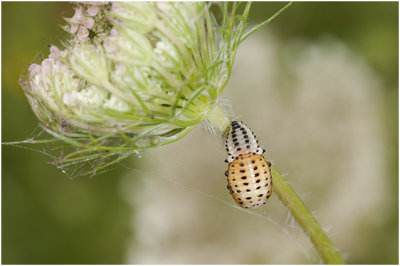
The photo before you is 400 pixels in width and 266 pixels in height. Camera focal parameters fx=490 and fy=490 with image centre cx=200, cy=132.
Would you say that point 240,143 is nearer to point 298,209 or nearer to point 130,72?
point 298,209

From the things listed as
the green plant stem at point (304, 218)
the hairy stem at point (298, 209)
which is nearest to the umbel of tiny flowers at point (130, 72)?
the hairy stem at point (298, 209)

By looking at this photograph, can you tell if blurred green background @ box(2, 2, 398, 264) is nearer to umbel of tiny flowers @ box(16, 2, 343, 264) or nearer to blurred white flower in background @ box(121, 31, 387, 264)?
blurred white flower in background @ box(121, 31, 387, 264)

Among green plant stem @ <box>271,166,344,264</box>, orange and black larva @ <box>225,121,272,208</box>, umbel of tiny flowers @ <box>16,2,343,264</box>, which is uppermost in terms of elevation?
umbel of tiny flowers @ <box>16,2,343,264</box>

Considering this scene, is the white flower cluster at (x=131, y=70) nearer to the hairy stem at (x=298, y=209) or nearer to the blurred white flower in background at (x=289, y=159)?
the hairy stem at (x=298, y=209)

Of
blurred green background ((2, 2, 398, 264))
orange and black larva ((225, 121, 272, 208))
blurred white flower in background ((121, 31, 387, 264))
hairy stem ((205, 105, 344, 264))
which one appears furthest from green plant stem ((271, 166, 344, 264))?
blurred green background ((2, 2, 398, 264))

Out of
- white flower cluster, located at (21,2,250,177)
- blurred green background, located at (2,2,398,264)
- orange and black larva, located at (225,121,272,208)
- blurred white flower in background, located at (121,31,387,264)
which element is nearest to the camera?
white flower cluster, located at (21,2,250,177)

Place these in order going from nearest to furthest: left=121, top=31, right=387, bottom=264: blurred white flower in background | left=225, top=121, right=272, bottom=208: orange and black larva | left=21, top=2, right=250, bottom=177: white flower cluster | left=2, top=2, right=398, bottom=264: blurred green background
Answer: left=21, top=2, right=250, bottom=177: white flower cluster < left=225, top=121, right=272, bottom=208: orange and black larva < left=121, top=31, right=387, bottom=264: blurred white flower in background < left=2, top=2, right=398, bottom=264: blurred green background
